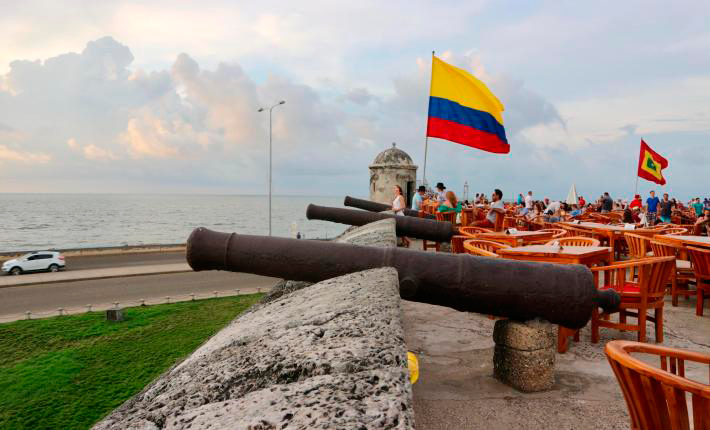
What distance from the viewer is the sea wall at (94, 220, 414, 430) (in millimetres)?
1178

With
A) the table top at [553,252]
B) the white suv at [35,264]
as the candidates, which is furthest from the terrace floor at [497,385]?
the white suv at [35,264]

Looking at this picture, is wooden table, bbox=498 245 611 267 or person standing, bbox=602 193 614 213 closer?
wooden table, bbox=498 245 611 267

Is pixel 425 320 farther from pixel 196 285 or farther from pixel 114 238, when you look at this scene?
pixel 114 238

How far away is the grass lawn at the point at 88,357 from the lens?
7832 millimetres

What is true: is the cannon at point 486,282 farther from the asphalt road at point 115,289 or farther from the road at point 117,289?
the asphalt road at point 115,289

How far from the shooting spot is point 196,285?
20719 millimetres

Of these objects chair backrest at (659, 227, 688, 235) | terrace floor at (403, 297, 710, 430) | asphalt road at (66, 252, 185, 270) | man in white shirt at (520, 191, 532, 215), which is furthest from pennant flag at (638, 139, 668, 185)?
asphalt road at (66, 252, 185, 270)

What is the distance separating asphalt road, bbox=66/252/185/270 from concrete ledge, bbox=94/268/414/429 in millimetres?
30152

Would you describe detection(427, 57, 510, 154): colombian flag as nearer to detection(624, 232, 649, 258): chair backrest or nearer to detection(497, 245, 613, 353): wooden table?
detection(624, 232, 649, 258): chair backrest

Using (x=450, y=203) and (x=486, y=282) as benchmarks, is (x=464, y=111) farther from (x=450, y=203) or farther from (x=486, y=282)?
(x=486, y=282)

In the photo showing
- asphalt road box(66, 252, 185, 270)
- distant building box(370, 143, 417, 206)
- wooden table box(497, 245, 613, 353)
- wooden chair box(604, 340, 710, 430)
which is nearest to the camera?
wooden chair box(604, 340, 710, 430)

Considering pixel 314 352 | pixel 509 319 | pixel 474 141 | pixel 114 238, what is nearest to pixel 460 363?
pixel 509 319

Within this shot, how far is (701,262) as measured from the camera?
5477mm

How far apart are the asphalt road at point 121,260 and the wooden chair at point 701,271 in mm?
29648
